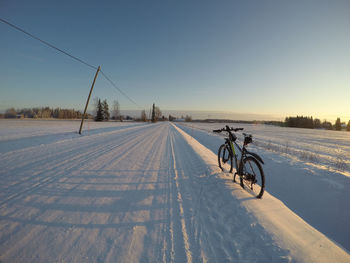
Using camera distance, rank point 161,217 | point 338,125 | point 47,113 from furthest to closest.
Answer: point 47,113, point 338,125, point 161,217

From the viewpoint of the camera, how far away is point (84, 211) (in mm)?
2541

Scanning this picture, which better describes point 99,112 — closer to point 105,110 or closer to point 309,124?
point 105,110

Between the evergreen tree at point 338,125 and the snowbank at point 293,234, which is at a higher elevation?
the evergreen tree at point 338,125

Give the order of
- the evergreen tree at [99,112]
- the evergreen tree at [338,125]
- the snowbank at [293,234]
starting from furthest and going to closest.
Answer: the evergreen tree at [338,125] < the evergreen tree at [99,112] < the snowbank at [293,234]

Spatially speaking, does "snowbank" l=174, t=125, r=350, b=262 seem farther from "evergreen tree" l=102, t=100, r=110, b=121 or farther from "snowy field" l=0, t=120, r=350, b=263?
"evergreen tree" l=102, t=100, r=110, b=121

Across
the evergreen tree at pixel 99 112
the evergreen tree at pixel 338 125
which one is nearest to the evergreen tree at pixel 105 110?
the evergreen tree at pixel 99 112

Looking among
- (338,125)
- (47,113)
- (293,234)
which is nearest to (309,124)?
(338,125)

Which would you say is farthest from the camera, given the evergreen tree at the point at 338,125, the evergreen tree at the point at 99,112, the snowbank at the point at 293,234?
the evergreen tree at the point at 338,125

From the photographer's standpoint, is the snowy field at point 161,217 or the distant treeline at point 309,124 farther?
the distant treeline at point 309,124

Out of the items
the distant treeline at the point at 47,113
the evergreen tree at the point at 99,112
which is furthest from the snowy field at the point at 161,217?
the distant treeline at the point at 47,113

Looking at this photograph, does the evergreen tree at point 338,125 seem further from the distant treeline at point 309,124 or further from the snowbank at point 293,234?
the snowbank at point 293,234

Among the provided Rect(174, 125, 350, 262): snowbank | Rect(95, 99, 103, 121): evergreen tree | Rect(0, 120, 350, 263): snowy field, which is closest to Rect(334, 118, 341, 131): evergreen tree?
Rect(0, 120, 350, 263): snowy field

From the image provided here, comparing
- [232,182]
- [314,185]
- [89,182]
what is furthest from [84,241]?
[314,185]

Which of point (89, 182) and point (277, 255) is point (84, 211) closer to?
point (89, 182)
